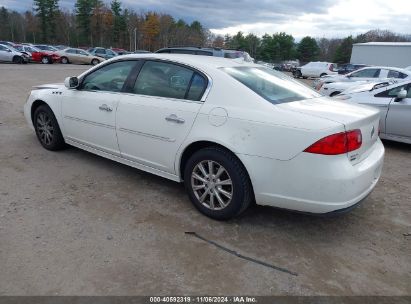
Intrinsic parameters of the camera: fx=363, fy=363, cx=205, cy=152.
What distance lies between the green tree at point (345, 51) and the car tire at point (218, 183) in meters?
79.7

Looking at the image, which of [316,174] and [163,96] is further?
[163,96]

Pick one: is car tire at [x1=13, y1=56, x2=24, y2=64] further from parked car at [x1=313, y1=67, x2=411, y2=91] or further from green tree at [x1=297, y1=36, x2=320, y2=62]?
green tree at [x1=297, y1=36, x2=320, y2=62]

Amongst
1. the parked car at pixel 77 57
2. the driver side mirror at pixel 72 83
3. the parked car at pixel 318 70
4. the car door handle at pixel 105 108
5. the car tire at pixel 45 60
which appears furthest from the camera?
the parked car at pixel 77 57

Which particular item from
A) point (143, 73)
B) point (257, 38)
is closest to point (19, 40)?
point (257, 38)

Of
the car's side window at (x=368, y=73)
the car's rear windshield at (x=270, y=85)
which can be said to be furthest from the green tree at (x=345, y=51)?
the car's rear windshield at (x=270, y=85)

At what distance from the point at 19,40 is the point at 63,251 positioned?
352 feet

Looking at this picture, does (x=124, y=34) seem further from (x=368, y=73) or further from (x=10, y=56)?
(x=368, y=73)

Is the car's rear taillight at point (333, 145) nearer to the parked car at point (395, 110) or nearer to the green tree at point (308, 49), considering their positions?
the parked car at point (395, 110)

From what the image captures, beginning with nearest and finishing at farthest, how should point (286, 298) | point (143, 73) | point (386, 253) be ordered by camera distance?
point (286, 298)
point (386, 253)
point (143, 73)

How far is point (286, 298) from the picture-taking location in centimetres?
254

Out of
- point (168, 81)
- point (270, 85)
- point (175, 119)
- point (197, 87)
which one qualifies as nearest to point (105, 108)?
point (168, 81)

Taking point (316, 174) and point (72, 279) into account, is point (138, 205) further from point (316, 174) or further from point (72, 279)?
point (316, 174)

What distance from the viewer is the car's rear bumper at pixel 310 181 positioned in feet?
9.62

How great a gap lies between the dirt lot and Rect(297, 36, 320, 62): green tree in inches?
3423
